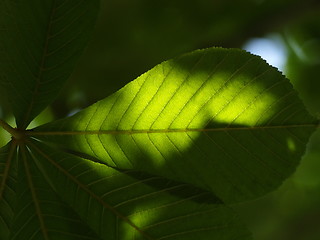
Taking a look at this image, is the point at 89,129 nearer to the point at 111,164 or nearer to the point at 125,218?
the point at 111,164

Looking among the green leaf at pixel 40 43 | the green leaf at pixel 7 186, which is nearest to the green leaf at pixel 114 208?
the green leaf at pixel 7 186

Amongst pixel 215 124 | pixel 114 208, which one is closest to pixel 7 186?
pixel 114 208

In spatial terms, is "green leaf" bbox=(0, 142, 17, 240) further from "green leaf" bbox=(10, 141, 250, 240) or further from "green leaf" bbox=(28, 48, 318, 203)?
"green leaf" bbox=(28, 48, 318, 203)

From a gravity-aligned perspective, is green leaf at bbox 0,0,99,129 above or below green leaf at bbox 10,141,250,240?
above

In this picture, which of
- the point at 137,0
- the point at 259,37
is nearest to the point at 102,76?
the point at 137,0

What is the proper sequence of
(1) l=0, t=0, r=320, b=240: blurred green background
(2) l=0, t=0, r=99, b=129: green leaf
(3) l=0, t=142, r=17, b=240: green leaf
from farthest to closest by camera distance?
(1) l=0, t=0, r=320, b=240: blurred green background, (3) l=0, t=142, r=17, b=240: green leaf, (2) l=0, t=0, r=99, b=129: green leaf

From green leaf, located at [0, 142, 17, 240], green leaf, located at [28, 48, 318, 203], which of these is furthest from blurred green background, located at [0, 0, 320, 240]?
green leaf, located at [28, 48, 318, 203]
